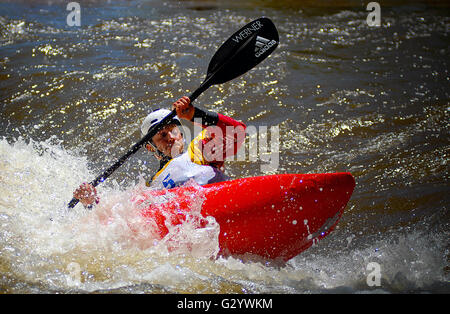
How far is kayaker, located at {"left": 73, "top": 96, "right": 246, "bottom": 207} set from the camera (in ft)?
10.1

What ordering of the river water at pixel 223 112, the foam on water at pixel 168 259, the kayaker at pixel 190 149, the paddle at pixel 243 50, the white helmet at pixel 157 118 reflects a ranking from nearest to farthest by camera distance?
the foam on water at pixel 168 259 → the river water at pixel 223 112 → the kayaker at pixel 190 149 → the white helmet at pixel 157 118 → the paddle at pixel 243 50

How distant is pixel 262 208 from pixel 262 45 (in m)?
1.45

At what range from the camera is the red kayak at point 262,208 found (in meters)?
2.85

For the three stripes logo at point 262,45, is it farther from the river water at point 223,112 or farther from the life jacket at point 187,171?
the river water at point 223,112

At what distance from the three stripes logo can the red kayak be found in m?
1.21

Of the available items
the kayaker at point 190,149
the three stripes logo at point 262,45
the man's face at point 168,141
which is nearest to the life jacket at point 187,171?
the kayaker at point 190,149

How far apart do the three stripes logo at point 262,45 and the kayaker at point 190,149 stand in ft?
2.23

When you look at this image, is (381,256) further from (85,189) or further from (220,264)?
(85,189)

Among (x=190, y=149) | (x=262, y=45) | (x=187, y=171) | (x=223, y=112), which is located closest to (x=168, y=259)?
(x=187, y=171)

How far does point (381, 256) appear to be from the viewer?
302 cm

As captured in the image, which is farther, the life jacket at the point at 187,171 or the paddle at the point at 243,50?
the paddle at the point at 243,50

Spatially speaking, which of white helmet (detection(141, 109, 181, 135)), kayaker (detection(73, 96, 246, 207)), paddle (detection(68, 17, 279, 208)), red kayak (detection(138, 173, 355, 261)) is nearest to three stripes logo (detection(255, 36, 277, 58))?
paddle (detection(68, 17, 279, 208))

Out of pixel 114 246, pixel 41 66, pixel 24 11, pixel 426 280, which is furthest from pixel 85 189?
pixel 24 11

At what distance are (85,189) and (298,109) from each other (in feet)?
9.59
